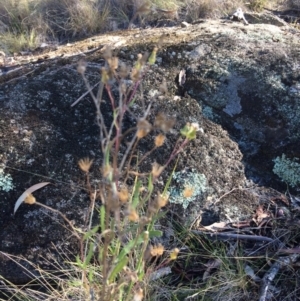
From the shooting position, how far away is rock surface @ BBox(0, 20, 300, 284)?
5.26 feet

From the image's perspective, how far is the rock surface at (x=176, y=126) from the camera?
1.60m

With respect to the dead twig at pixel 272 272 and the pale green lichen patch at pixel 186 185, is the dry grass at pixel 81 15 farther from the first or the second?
the dead twig at pixel 272 272

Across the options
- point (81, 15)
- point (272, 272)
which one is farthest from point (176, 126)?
point (81, 15)

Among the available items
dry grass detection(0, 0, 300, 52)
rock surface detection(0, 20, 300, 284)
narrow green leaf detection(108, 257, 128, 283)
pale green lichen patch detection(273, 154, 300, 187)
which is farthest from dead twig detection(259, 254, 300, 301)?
dry grass detection(0, 0, 300, 52)

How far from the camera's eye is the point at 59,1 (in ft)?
13.9

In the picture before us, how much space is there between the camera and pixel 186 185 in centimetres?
171

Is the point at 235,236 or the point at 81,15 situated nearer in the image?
the point at 235,236

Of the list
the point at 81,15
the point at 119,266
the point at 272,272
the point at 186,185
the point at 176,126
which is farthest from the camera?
the point at 81,15

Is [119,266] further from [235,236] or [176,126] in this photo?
[176,126]

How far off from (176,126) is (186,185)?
23cm

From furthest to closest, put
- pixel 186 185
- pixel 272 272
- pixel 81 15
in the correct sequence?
pixel 81 15 < pixel 186 185 < pixel 272 272

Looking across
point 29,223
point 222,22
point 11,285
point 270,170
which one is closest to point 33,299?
point 11,285

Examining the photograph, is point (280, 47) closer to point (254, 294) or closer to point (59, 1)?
point (254, 294)

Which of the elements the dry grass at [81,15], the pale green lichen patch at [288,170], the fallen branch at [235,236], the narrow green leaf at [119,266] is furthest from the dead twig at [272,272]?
the dry grass at [81,15]
